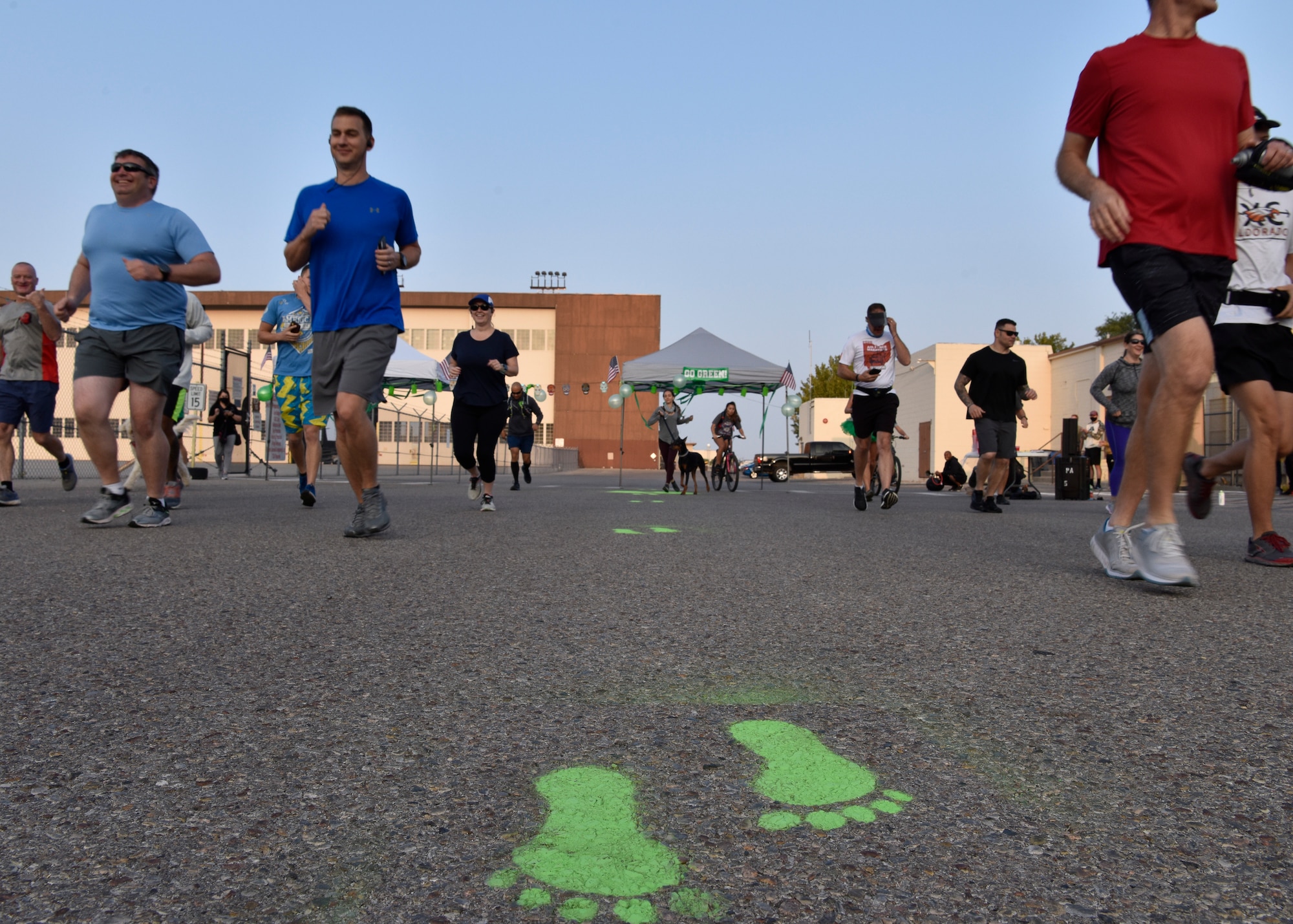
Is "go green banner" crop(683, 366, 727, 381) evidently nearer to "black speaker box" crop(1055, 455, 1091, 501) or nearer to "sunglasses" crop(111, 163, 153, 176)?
"black speaker box" crop(1055, 455, 1091, 501)

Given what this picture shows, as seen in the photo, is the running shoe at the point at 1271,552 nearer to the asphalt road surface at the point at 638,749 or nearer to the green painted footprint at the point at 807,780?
the asphalt road surface at the point at 638,749

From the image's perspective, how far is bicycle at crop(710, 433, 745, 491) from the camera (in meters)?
16.8

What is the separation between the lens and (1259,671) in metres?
2.34

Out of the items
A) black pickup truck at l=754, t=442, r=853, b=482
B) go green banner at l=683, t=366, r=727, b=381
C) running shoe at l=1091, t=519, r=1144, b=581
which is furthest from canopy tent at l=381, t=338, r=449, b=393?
running shoe at l=1091, t=519, r=1144, b=581

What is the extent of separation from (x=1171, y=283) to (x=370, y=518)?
3.72m

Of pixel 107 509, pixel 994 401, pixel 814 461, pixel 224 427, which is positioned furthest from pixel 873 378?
pixel 814 461

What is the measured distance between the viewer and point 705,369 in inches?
723

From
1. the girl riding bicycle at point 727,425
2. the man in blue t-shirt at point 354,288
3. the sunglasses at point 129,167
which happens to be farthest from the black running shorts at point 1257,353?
the girl riding bicycle at point 727,425

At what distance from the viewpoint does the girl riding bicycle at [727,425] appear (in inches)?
651

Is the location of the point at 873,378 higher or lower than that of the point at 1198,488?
higher

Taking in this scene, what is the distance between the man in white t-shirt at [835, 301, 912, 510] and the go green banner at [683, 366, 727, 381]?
28.5ft

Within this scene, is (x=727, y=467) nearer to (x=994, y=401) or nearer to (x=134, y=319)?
(x=994, y=401)

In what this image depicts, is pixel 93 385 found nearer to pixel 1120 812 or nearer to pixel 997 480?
pixel 1120 812

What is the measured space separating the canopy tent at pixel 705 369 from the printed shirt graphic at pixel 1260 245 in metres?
13.6
